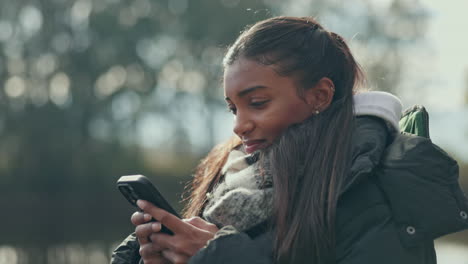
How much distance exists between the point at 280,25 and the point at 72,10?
1752cm

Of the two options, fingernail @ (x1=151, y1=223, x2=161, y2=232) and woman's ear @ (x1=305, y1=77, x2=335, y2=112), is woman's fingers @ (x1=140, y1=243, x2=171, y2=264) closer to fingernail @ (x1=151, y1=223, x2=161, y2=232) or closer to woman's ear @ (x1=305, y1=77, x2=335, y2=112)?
fingernail @ (x1=151, y1=223, x2=161, y2=232)

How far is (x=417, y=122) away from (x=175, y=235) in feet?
2.68

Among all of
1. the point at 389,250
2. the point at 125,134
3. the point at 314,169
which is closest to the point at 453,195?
the point at 389,250

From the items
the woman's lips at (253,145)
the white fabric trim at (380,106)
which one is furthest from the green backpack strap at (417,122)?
the woman's lips at (253,145)

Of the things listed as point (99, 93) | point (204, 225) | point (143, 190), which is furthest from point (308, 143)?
point (99, 93)

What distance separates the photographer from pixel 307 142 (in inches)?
73.4

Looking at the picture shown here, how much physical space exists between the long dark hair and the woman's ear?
2 centimetres

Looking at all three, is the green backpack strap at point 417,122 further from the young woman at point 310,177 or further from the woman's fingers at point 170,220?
the woman's fingers at point 170,220

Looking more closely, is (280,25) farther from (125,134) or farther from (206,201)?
(125,134)

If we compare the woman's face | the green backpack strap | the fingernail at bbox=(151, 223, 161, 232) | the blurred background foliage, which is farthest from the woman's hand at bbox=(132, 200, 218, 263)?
the blurred background foliage

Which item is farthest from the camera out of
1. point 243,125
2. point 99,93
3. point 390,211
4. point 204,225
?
point 99,93

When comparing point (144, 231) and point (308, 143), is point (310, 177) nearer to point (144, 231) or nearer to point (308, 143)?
point (308, 143)

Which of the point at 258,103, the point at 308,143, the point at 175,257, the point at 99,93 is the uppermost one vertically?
the point at 99,93

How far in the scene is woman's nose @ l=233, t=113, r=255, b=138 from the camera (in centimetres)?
193
